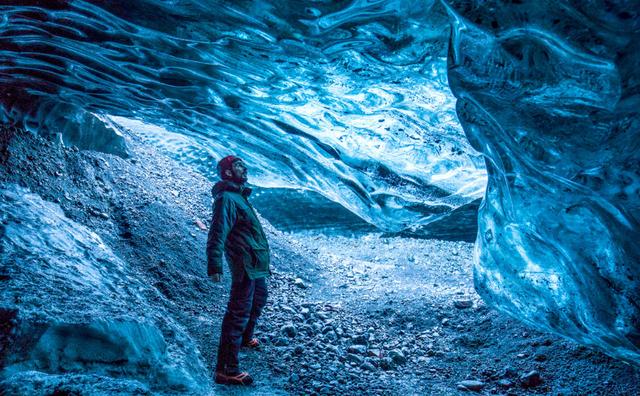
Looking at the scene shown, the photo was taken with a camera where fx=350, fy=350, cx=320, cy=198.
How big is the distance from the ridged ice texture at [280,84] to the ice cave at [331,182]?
24mm

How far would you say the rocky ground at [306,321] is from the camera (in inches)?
128

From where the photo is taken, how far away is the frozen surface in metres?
2.12

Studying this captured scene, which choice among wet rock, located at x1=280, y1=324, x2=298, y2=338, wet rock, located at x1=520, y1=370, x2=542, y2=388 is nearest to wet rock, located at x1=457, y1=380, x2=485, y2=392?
wet rock, located at x1=520, y1=370, x2=542, y2=388

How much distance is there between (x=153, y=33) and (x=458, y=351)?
471 centimetres

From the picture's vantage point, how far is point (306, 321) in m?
5.06

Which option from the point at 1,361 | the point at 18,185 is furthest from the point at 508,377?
the point at 18,185

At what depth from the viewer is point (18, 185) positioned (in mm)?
4188

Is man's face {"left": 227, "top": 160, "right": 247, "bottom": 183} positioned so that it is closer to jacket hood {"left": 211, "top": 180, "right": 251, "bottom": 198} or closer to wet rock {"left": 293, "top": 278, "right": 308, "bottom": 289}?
jacket hood {"left": 211, "top": 180, "right": 251, "bottom": 198}

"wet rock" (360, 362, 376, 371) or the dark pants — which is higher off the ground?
the dark pants

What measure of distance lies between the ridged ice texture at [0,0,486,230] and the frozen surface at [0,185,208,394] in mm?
1667

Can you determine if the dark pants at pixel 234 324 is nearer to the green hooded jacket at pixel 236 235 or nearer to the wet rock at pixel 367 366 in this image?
the green hooded jacket at pixel 236 235

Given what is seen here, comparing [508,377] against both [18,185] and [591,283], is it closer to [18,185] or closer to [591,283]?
[591,283]

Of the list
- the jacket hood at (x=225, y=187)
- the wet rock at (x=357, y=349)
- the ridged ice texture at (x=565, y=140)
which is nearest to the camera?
the ridged ice texture at (x=565, y=140)

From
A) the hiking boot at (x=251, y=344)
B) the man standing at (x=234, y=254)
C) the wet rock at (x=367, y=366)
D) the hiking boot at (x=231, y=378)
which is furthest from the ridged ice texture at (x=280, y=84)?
the hiking boot at (x=231, y=378)
